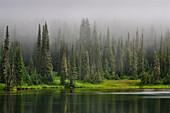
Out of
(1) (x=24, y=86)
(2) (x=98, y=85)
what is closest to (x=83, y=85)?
(2) (x=98, y=85)

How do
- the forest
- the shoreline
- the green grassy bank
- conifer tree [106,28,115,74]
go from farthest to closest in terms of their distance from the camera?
1. conifer tree [106,28,115,74]
2. the green grassy bank
3. the shoreline
4. the forest

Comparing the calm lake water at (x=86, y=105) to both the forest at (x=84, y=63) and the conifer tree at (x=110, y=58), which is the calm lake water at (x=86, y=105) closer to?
the forest at (x=84, y=63)

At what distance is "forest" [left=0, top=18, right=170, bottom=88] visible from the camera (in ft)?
330

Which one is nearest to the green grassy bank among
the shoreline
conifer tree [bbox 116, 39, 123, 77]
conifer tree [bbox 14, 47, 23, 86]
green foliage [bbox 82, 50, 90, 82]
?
the shoreline

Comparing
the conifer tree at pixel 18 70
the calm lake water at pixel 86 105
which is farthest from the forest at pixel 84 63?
the calm lake water at pixel 86 105

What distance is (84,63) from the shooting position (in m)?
143

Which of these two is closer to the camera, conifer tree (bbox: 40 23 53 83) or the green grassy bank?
the green grassy bank

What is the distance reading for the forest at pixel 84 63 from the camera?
101 m

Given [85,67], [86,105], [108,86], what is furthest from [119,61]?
[86,105]

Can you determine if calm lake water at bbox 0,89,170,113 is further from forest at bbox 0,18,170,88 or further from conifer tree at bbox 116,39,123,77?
conifer tree at bbox 116,39,123,77

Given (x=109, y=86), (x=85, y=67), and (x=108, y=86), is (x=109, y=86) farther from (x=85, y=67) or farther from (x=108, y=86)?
(x=85, y=67)

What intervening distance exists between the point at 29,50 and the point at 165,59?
10043 centimetres

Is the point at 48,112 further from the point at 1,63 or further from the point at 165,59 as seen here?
the point at 165,59

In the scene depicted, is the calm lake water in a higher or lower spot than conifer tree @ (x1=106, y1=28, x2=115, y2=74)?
lower
